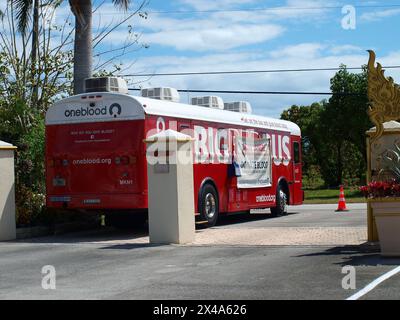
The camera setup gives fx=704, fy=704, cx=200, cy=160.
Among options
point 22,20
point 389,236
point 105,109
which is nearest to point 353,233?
point 389,236

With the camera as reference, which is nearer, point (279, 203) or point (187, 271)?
point (187, 271)

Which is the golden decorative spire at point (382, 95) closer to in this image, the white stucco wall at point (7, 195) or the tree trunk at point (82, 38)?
the white stucco wall at point (7, 195)

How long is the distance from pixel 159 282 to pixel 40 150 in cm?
1094

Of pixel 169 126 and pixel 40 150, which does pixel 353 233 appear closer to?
pixel 169 126

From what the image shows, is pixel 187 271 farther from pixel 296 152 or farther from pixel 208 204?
pixel 296 152

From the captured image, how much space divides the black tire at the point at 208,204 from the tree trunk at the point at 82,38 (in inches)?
212

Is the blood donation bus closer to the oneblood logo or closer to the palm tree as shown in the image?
the oneblood logo

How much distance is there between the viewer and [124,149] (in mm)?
16203

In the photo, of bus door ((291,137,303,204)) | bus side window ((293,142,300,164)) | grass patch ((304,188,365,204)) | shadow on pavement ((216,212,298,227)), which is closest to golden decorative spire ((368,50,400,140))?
shadow on pavement ((216,212,298,227))

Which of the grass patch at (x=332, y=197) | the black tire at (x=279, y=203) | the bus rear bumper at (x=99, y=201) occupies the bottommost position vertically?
the grass patch at (x=332, y=197)

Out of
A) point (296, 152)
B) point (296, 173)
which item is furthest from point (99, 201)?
point (296, 152)

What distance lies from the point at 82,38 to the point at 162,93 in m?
4.34

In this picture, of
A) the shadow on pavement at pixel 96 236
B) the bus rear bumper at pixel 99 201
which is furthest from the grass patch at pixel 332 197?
the bus rear bumper at pixel 99 201

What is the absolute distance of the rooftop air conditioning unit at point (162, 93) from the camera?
17.8 meters
